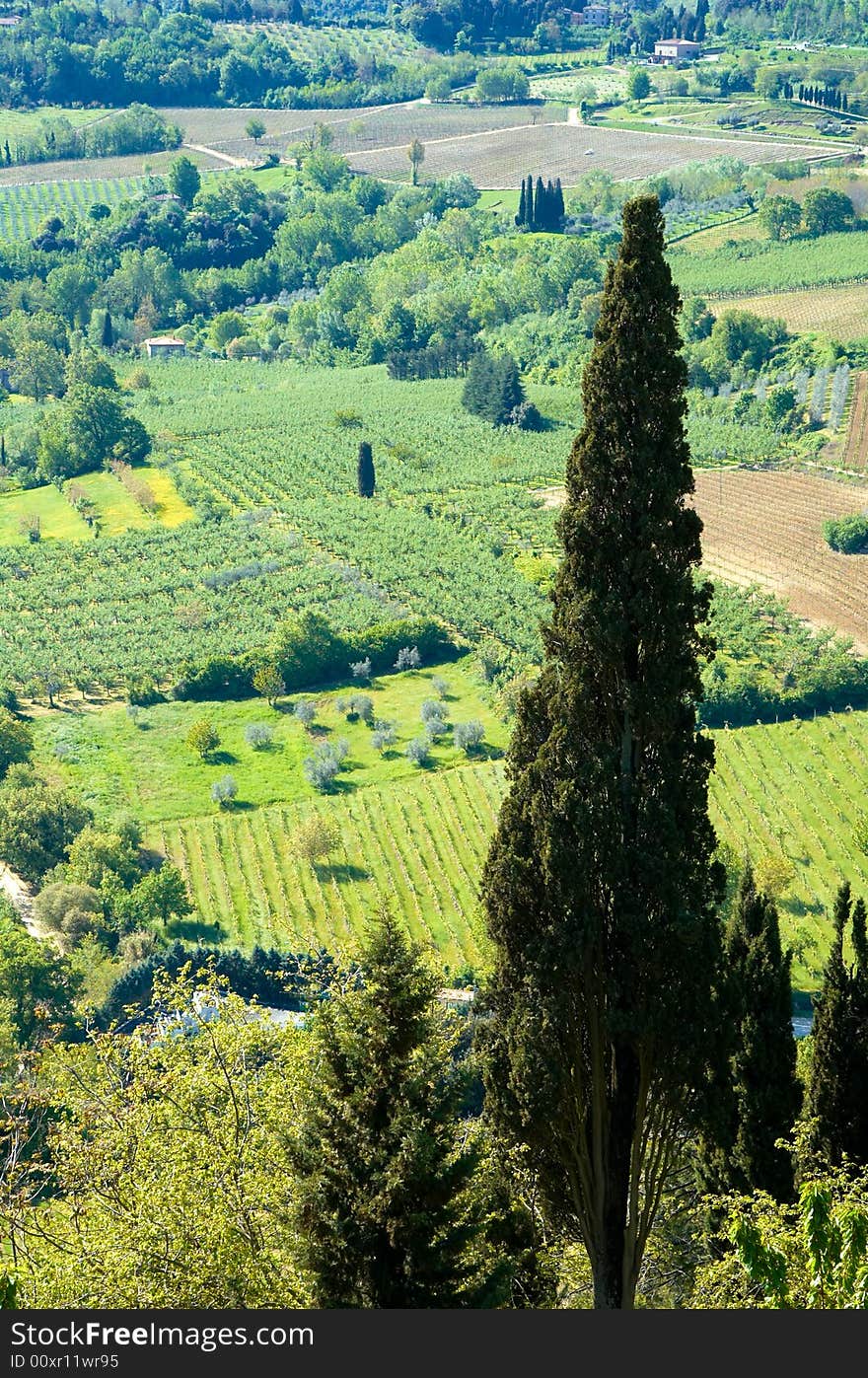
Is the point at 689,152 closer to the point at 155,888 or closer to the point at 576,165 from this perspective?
the point at 576,165

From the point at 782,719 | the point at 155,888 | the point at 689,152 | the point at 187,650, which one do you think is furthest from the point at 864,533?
the point at 689,152

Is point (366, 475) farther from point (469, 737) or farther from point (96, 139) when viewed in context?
point (96, 139)

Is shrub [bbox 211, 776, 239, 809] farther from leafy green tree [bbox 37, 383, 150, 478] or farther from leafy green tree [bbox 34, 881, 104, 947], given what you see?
leafy green tree [bbox 37, 383, 150, 478]

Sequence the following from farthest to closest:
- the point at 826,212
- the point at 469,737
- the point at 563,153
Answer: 1. the point at 563,153
2. the point at 826,212
3. the point at 469,737

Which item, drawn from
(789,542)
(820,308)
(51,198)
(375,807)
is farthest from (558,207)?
(375,807)

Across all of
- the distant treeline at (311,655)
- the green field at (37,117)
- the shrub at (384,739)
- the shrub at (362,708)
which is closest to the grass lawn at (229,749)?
the shrub at (384,739)

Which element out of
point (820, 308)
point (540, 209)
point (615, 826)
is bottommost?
point (820, 308)

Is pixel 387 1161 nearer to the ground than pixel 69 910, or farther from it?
farther from it
